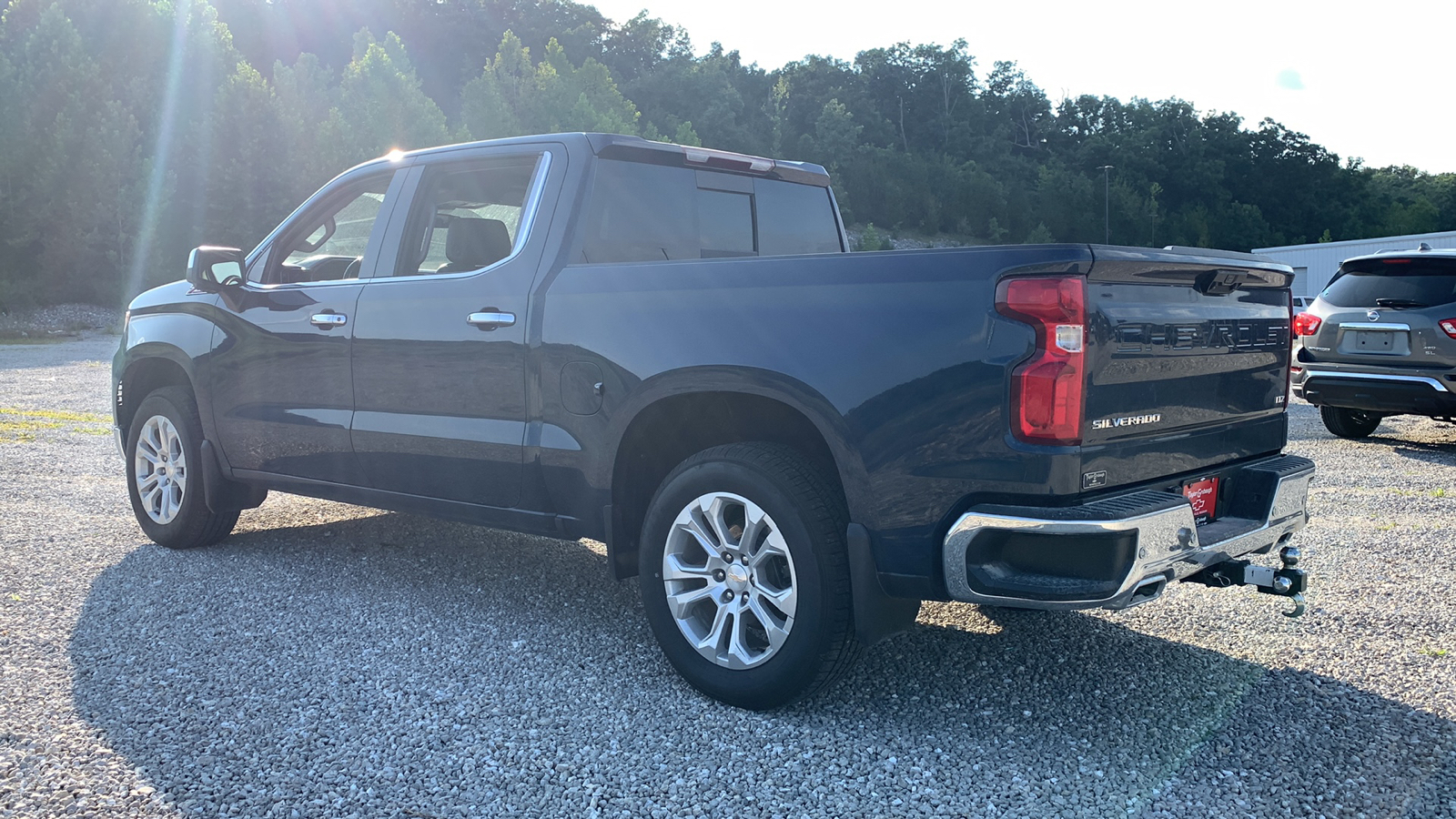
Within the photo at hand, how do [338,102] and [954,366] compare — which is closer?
[954,366]

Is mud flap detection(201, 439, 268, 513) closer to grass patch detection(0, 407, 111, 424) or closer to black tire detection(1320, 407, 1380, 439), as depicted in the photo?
grass patch detection(0, 407, 111, 424)

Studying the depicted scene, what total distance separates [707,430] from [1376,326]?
24.4 feet

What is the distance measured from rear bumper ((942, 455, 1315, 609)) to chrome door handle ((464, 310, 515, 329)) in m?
1.92

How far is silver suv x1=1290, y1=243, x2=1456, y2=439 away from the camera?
8680mm

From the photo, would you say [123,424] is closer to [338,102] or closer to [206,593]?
[206,593]

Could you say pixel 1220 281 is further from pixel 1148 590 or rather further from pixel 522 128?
pixel 522 128

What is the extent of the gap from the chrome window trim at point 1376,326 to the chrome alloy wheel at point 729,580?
759 cm

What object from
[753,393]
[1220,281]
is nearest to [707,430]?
[753,393]

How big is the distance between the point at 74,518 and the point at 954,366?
19.1ft

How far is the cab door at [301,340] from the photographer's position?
15.9ft

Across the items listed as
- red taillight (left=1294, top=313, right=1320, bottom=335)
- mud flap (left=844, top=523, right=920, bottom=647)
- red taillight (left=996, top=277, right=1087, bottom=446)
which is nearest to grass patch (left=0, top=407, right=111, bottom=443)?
mud flap (left=844, top=523, right=920, bottom=647)

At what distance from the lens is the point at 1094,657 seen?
13.4ft

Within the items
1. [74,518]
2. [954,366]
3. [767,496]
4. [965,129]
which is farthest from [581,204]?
[965,129]

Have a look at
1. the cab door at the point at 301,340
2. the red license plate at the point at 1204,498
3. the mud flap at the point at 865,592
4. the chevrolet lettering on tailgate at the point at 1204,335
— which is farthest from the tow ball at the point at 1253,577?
the cab door at the point at 301,340
